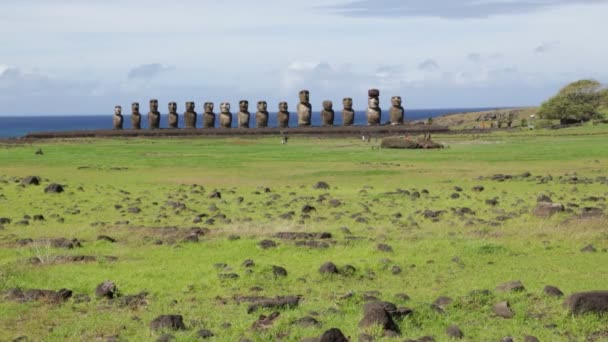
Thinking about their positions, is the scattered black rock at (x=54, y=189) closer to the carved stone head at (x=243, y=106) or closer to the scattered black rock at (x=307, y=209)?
the scattered black rock at (x=307, y=209)

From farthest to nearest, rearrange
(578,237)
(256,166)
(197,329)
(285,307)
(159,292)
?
1. (256,166)
2. (578,237)
3. (159,292)
4. (285,307)
5. (197,329)

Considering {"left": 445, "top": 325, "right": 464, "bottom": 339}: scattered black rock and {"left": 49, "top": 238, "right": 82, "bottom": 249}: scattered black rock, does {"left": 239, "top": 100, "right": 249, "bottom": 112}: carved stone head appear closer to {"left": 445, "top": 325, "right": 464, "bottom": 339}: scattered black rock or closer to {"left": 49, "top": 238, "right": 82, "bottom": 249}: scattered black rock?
{"left": 49, "top": 238, "right": 82, "bottom": 249}: scattered black rock

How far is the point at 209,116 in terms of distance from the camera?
218 feet

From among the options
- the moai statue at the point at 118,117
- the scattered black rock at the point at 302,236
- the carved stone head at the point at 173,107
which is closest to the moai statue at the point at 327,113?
the carved stone head at the point at 173,107

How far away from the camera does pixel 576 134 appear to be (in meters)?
55.5

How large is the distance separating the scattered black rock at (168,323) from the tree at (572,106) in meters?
67.8

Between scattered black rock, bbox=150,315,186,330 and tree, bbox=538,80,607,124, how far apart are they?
67.8m

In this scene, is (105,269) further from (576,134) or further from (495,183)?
(576,134)

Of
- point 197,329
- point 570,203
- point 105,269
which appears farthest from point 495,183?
point 197,329

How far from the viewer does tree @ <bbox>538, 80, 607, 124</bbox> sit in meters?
74.1

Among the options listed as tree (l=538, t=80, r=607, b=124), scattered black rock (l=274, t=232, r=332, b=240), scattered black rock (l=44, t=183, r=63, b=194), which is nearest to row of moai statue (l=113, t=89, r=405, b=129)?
tree (l=538, t=80, r=607, b=124)

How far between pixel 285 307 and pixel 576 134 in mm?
47776

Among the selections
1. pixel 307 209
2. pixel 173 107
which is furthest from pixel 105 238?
pixel 173 107

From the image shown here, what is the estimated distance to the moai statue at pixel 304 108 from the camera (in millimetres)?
63625
